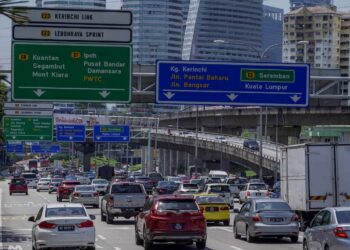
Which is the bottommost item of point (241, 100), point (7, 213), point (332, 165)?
point (7, 213)

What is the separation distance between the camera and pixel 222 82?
3591 centimetres

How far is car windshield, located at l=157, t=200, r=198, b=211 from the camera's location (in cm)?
2603

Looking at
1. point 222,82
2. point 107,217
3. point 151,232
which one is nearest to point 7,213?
point 107,217

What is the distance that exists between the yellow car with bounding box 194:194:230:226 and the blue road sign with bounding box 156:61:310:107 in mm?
4611

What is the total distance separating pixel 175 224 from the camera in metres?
25.7

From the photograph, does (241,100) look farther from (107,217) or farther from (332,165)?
(107,217)

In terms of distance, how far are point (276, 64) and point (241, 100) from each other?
82.9 inches

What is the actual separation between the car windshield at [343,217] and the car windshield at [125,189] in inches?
846

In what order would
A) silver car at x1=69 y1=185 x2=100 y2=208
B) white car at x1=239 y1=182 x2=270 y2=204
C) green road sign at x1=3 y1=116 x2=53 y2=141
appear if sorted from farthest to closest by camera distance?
green road sign at x1=3 y1=116 x2=53 y2=141
white car at x1=239 y1=182 x2=270 y2=204
silver car at x1=69 y1=185 x2=100 y2=208

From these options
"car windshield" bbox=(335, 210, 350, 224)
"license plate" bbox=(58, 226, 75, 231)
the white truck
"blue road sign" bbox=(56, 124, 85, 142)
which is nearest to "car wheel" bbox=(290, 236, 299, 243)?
the white truck

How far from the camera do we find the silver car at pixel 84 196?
5288 cm

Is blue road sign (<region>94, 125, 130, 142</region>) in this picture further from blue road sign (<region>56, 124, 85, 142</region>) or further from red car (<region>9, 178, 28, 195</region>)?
red car (<region>9, 178, 28, 195</region>)

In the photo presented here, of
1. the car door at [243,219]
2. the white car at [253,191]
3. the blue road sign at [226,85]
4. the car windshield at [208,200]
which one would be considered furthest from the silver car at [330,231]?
the white car at [253,191]

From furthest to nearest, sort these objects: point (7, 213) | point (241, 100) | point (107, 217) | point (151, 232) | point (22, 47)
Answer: point (7, 213)
point (107, 217)
point (241, 100)
point (22, 47)
point (151, 232)
